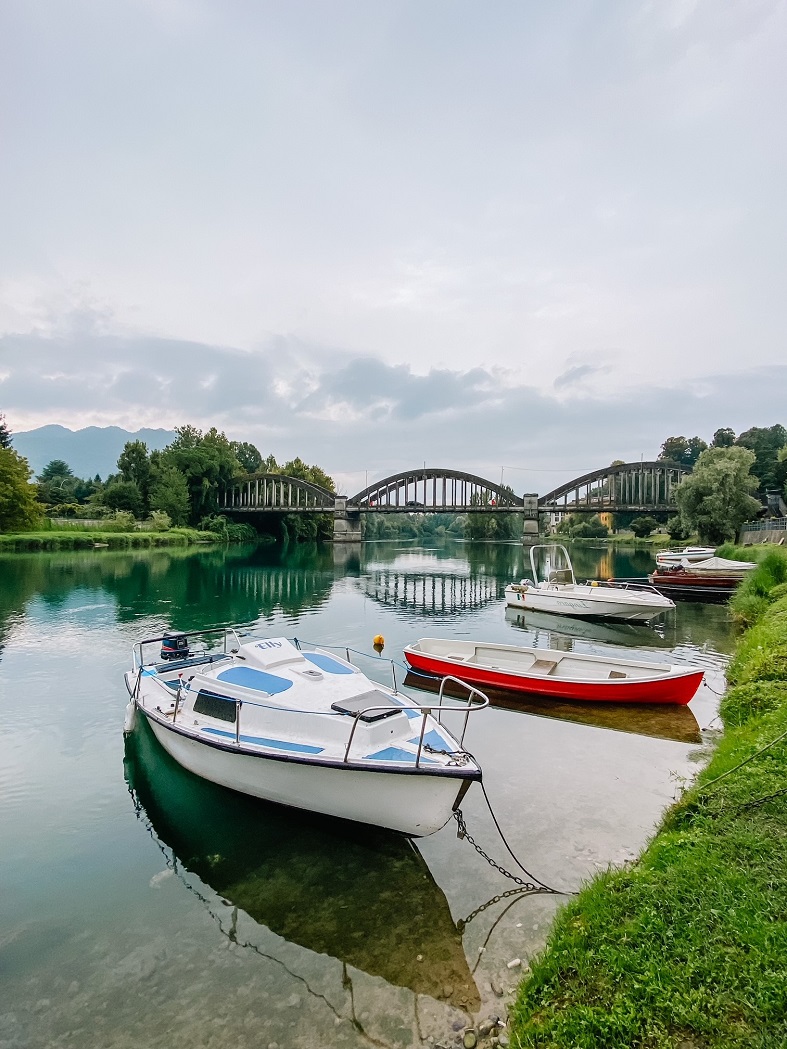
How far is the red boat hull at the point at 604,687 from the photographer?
14.5m

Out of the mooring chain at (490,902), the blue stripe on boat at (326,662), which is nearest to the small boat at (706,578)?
the blue stripe on boat at (326,662)

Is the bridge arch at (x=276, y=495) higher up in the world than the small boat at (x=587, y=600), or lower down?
higher up

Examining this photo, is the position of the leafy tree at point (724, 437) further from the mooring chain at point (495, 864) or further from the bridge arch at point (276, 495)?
the mooring chain at point (495, 864)

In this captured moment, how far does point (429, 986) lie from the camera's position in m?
5.73

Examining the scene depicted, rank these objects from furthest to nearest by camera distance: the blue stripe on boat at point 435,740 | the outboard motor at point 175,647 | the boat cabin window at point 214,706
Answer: the outboard motor at point 175,647 → the boat cabin window at point 214,706 → the blue stripe on boat at point 435,740

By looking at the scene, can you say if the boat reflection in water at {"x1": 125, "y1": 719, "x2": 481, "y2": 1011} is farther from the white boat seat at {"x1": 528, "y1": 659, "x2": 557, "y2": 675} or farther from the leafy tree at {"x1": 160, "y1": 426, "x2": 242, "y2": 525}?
the leafy tree at {"x1": 160, "y1": 426, "x2": 242, "y2": 525}

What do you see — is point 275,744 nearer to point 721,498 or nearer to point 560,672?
point 560,672

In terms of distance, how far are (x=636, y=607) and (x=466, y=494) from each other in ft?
323

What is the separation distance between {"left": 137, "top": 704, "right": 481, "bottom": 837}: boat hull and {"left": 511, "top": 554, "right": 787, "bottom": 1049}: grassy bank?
202cm

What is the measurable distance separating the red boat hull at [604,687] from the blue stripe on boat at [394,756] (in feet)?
21.4

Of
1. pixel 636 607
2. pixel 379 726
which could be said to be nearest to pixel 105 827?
pixel 379 726

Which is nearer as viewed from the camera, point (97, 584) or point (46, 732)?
point (46, 732)

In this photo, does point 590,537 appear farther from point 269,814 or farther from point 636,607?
point 269,814

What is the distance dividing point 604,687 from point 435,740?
7.99 metres
